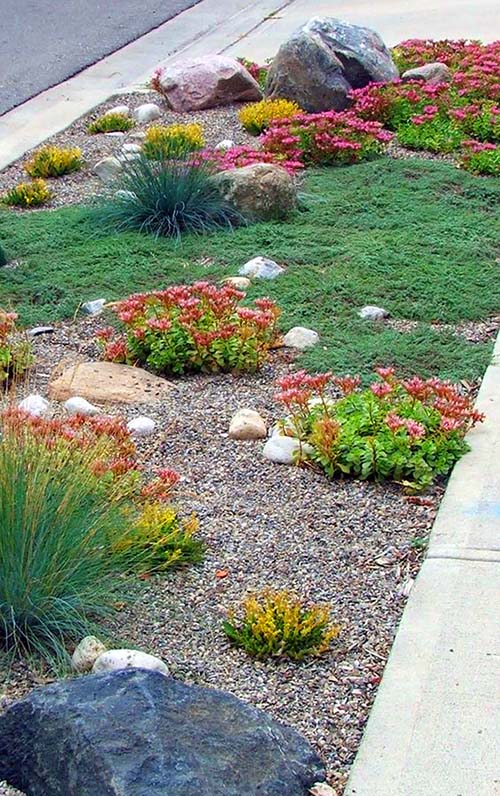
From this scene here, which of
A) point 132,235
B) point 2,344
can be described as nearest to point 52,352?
point 2,344

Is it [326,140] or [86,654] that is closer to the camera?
[86,654]

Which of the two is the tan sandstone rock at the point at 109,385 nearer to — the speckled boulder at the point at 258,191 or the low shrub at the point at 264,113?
the speckled boulder at the point at 258,191

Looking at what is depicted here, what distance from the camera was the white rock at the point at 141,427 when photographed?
17.5 feet

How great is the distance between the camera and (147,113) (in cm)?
1109

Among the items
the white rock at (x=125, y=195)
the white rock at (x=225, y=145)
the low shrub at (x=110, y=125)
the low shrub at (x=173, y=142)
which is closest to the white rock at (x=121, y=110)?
the low shrub at (x=110, y=125)

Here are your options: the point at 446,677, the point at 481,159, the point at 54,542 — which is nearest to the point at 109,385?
the point at 54,542

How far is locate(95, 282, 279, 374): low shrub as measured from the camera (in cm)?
589

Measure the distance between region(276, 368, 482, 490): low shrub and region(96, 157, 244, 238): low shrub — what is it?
280 cm

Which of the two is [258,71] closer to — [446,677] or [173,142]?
[173,142]

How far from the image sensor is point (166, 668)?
3734mm

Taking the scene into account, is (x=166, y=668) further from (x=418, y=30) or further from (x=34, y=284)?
(x=418, y=30)

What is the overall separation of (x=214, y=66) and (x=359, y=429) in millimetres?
7182

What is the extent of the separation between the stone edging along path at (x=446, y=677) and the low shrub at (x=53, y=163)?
5528 mm

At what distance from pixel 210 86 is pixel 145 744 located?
9.14 meters
